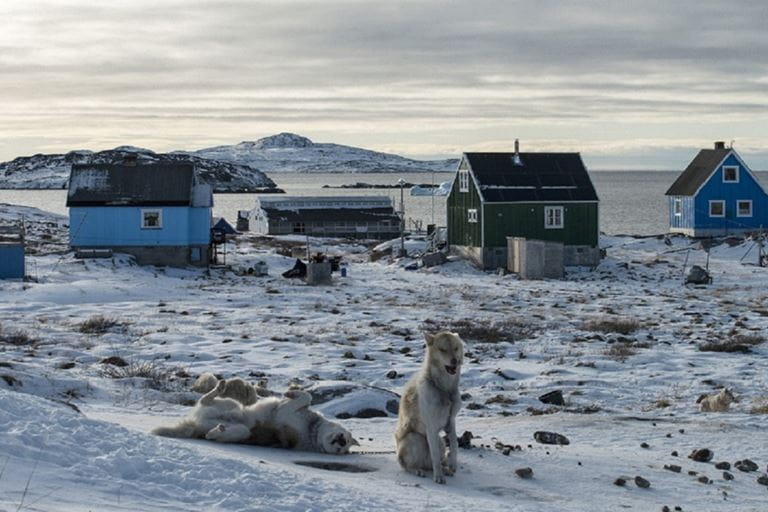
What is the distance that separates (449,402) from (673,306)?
22.3 metres

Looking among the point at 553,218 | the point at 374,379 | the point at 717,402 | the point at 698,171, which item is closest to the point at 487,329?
the point at 374,379

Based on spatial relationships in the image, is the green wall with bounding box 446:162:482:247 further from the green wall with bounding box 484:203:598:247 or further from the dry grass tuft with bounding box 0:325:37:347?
the dry grass tuft with bounding box 0:325:37:347

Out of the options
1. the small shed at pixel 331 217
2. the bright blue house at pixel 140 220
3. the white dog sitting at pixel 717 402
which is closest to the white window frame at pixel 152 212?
the bright blue house at pixel 140 220

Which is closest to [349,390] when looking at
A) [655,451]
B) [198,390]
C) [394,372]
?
[198,390]

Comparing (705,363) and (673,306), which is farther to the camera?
(673,306)

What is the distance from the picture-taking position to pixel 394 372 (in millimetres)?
17250

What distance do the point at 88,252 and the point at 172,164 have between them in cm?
551

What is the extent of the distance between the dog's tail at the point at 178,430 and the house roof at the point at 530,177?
119 feet

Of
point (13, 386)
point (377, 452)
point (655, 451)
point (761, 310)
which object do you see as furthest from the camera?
point (761, 310)

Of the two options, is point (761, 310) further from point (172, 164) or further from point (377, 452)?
point (172, 164)

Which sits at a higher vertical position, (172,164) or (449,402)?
(172,164)

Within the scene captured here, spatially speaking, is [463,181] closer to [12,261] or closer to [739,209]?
[739,209]

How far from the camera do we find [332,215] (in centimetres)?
8044

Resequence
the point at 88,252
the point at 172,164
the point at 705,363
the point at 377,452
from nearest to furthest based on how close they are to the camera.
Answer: the point at 377,452 < the point at 705,363 < the point at 88,252 < the point at 172,164
